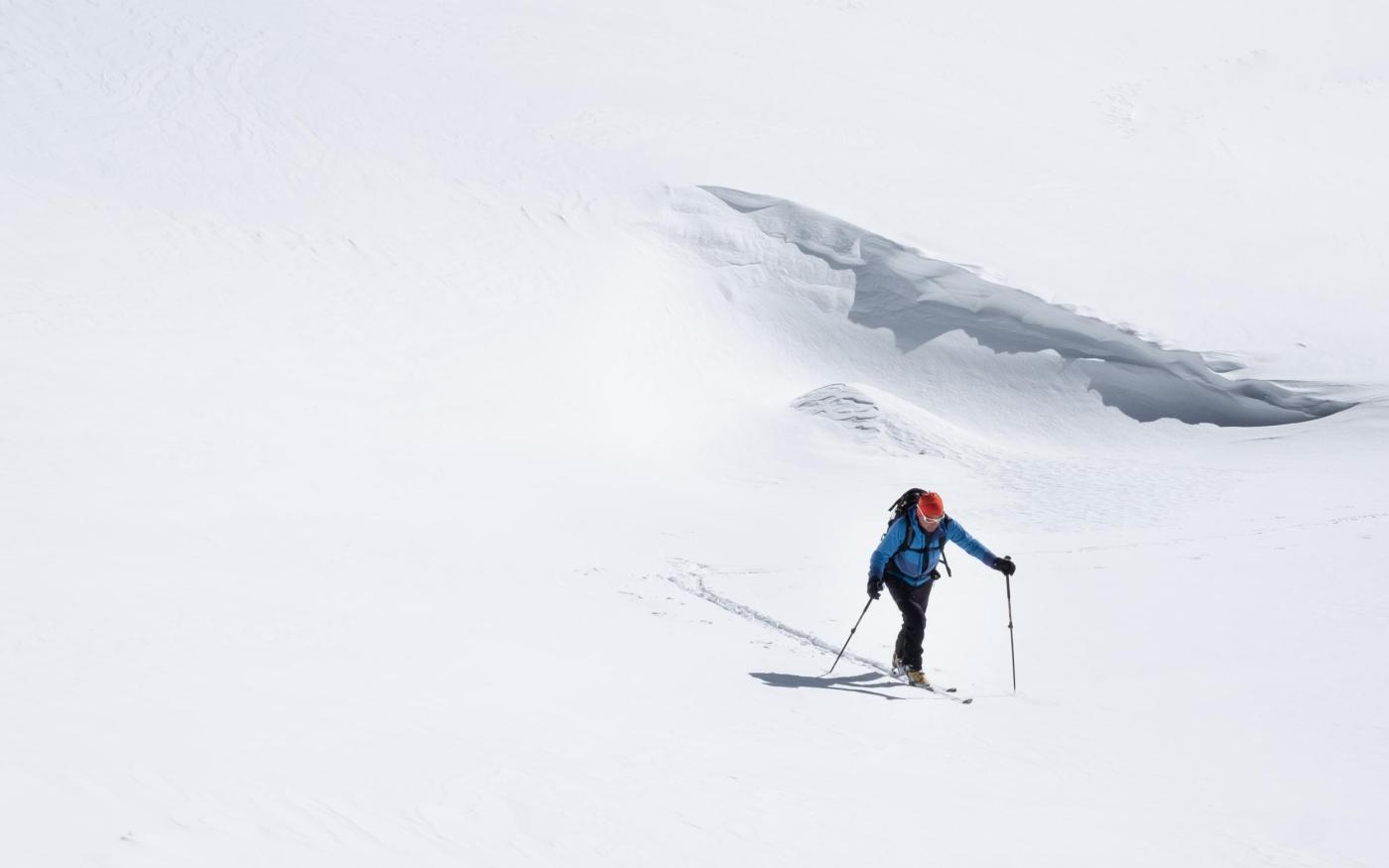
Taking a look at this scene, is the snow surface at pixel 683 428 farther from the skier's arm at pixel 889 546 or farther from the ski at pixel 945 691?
the skier's arm at pixel 889 546

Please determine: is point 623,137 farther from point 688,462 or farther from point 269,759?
point 269,759

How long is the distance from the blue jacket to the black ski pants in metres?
0.04

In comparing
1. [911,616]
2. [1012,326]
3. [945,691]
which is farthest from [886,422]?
[945,691]

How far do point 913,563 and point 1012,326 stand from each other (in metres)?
14.5

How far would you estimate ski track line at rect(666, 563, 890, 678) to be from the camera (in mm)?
8374

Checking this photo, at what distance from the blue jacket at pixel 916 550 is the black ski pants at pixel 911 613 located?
0.14 ft

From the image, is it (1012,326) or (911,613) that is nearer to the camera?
(911,613)

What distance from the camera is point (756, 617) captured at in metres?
9.64

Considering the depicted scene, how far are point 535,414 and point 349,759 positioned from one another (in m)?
12.1

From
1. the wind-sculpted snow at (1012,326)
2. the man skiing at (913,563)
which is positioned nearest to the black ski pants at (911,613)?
the man skiing at (913,563)

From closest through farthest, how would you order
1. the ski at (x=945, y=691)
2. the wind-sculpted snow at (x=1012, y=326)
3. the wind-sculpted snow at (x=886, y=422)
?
the ski at (x=945, y=691) < the wind-sculpted snow at (x=886, y=422) < the wind-sculpted snow at (x=1012, y=326)

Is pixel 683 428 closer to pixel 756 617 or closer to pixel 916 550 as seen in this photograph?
pixel 756 617

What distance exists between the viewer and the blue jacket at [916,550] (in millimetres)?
7633

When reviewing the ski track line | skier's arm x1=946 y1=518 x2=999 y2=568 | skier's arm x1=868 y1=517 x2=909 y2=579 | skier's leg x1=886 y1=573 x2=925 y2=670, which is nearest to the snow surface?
the ski track line
